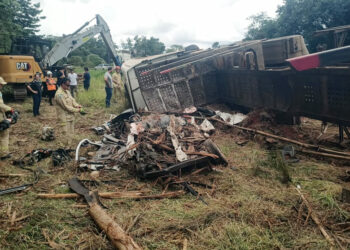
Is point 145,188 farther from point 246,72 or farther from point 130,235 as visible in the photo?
point 246,72

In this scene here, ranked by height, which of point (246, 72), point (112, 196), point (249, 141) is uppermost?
point (246, 72)

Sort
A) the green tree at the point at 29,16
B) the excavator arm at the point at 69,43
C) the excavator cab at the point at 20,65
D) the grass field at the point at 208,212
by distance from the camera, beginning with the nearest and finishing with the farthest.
→ the grass field at the point at 208,212
the excavator cab at the point at 20,65
the excavator arm at the point at 69,43
the green tree at the point at 29,16

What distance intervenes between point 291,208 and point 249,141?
2.81 metres

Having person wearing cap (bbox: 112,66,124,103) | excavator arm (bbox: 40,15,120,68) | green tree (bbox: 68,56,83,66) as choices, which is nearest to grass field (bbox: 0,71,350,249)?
person wearing cap (bbox: 112,66,124,103)

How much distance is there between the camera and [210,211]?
327cm

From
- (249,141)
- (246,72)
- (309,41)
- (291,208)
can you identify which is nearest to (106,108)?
(246,72)

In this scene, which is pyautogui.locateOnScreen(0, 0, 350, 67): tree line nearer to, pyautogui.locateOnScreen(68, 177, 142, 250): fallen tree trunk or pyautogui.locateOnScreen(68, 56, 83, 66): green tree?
pyautogui.locateOnScreen(68, 177, 142, 250): fallen tree trunk

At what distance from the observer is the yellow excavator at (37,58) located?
11.0 meters

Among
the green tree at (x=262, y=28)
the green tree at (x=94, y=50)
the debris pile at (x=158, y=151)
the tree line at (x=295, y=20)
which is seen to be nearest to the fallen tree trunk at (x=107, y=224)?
the debris pile at (x=158, y=151)

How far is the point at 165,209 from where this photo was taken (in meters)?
3.50

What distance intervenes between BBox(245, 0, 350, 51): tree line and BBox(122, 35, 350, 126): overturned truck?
22.8ft

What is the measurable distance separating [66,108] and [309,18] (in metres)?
13.4

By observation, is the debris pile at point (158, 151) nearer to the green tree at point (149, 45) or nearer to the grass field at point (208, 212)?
the grass field at point (208, 212)

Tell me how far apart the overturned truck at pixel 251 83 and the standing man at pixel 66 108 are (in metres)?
2.39
